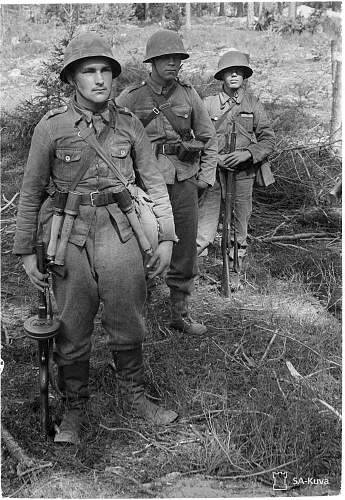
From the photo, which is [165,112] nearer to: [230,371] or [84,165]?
[84,165]

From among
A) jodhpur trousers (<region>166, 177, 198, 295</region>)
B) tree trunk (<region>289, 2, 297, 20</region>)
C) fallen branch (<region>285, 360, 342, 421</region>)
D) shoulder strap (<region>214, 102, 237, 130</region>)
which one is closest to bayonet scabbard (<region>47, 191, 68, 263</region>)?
jodhpur trousers (<region>166, 177, 198, 295</region>)

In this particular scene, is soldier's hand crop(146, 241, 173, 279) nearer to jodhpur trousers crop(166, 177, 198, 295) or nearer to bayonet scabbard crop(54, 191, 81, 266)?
bayonet scabbard crop(54, 191, 81, 266)

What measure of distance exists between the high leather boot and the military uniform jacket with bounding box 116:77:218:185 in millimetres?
1735

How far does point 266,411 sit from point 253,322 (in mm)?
1552

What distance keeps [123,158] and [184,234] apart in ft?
5.24

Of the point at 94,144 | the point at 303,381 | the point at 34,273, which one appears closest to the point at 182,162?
the point at 94,144

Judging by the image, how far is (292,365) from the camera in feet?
14.4

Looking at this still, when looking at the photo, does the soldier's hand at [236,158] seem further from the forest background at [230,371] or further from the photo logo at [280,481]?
the photo logo at [280,481]

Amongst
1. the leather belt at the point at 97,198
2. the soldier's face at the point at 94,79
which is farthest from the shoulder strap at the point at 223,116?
the leather belt at the point at 97,198

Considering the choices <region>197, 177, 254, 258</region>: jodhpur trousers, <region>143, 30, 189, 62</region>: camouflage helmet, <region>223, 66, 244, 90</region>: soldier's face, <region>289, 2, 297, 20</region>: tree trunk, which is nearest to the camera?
<region>143, 30, 189, 62</region>: camouflage helmet

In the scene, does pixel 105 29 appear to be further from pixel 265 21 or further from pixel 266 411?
pixel 266 411

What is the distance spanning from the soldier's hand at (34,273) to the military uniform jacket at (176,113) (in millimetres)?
1557

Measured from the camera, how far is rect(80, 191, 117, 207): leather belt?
3.31 m

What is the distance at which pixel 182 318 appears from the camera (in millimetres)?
5148
